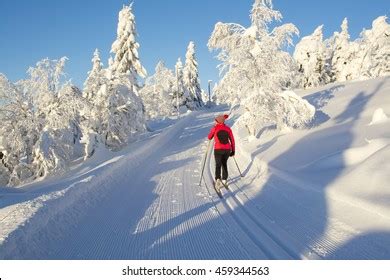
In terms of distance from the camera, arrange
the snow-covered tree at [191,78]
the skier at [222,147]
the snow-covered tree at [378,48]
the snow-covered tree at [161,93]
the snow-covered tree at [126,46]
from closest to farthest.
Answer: the skier at [222,147]
the snow-covered tree at [126,46]
the snow-covered tree at [378,48]
the snow-covered tree at [161,93]
the snow-covered tree at [191,78]

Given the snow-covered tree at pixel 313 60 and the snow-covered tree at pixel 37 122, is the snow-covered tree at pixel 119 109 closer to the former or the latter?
the snow-covered tree at pixel 37 122

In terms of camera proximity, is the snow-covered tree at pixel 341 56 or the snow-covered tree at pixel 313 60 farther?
the snow-covered tree at pixel 341 56

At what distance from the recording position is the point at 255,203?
26.4 feet

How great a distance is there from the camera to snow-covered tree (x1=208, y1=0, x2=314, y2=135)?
1767 cm

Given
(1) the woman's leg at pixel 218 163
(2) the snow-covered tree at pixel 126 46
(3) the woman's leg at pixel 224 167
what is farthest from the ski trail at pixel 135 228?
(2) the snow-covered tree at pixel 126 46

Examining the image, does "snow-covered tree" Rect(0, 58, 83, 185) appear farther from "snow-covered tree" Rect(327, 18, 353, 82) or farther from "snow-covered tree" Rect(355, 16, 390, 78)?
"snow-covered tree" Rect(327, 18, 353, 82)

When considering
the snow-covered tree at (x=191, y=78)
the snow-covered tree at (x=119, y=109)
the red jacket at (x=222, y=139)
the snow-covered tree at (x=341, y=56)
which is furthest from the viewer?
the snow-covered tree at (x=191, y=78)

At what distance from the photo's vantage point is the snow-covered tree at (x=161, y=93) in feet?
206

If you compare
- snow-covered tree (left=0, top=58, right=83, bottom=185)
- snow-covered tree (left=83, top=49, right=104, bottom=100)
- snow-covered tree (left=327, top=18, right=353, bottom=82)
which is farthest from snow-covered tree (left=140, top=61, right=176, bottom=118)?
snow-covered tree (left=0, top=58, right=83, bottom=185)

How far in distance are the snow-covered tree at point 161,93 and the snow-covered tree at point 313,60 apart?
22.3m

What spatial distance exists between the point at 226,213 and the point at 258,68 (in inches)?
478
